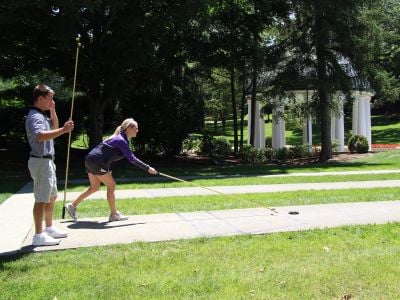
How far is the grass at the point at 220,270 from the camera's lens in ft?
15.2

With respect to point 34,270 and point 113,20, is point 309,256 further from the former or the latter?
point 113,20

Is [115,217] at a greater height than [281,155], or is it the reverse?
[281,155]

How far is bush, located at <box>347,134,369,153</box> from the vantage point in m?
28.4

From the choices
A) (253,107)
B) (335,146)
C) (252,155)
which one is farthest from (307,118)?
(335,146)

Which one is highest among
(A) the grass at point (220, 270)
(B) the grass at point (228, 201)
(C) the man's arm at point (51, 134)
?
(C) the man's arm at point (51, 134)

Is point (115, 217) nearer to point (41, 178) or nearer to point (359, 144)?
point (41, 178)

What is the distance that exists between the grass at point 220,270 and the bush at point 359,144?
2255 centimetres

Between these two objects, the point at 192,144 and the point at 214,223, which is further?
the point at 192,144

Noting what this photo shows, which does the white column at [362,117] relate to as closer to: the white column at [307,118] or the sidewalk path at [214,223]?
the white column at [307,118]

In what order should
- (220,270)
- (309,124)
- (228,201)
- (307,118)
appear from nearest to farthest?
(220,270), (228,201), (307,118), (309,124)

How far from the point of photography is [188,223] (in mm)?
7734

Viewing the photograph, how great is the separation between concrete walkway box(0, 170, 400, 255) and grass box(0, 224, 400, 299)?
48cm

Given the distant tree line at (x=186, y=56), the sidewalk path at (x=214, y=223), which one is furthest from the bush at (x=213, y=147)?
the sidewalk path at (x=214, y=223)

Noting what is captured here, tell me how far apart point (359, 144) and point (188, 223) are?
22.4m
